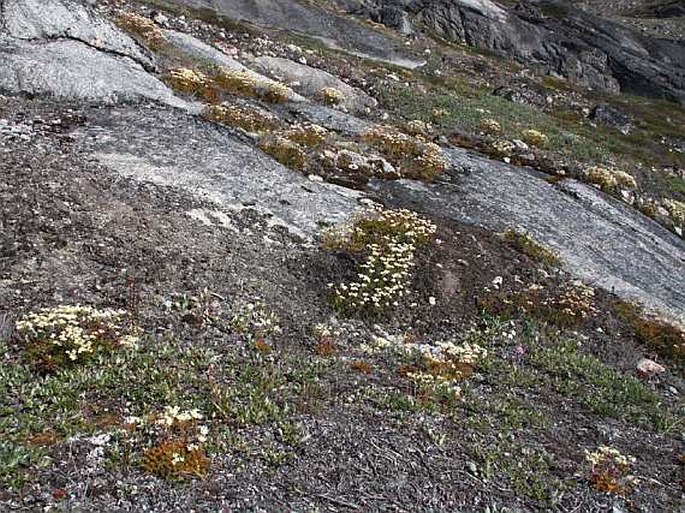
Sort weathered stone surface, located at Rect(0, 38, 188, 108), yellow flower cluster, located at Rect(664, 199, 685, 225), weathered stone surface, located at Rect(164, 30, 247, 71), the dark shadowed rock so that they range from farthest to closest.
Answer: the dark shadowed rock < weathered stone surface, located at Rect(164, 30, 247, 71) < yellow flower cluster, located at Rect(664, 199, 685, 225) < weathered stone surface, located at Rect(0, 38, 188, 108)

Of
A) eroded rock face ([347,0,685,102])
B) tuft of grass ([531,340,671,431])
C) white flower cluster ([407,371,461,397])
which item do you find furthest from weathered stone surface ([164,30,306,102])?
eroded rock face ([347,0,685,102])

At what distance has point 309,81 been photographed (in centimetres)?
3738

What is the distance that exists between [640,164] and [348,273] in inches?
1394

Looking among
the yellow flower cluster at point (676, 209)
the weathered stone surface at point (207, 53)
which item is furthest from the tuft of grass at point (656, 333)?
the weathered stone surface at point (207, 53)

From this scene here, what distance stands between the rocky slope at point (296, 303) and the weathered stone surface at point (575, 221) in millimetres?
154

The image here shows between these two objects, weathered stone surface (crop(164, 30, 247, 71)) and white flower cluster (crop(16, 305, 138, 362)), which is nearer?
white flower cluster (crop(16, 305, 138, 362))

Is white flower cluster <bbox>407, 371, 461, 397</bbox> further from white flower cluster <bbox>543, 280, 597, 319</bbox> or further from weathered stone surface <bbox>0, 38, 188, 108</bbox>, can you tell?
weathered stone surface <bbox>0, 38, 188, 108</bbox>

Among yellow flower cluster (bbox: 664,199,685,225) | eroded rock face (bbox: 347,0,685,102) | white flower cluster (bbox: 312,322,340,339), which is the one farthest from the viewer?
eroded rock face (bbox: 347,0,685,102)

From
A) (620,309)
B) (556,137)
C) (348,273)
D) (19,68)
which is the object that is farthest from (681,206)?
(19,68)

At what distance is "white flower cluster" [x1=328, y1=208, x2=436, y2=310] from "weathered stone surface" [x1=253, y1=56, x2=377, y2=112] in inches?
698

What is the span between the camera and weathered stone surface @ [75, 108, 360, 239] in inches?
726

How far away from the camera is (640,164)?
4456 centimetres

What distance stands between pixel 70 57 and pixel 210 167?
361 inches

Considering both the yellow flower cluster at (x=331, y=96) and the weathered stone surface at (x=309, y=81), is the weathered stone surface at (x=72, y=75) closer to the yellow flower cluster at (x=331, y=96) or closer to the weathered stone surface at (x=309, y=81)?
the yellow flower cluster at (x=331, y=96)
